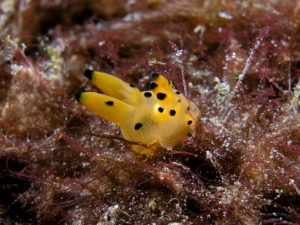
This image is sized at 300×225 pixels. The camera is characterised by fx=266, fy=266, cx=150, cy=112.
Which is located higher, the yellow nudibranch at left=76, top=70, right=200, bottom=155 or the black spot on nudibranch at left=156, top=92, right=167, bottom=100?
the black spot on nudibranch at left=156, top=92, right=167, bottom=100

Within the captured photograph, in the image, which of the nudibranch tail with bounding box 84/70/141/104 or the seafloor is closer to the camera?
the seafloor

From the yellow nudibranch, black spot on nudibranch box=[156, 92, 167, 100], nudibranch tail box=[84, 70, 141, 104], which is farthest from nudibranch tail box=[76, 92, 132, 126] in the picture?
black spot on nudibranch box=[156, 92, 167, 100]

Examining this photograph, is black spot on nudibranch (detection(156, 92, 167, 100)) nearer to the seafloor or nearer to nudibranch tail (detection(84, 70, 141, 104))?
nudibranch tail (detection(84, 70, 141, 104))

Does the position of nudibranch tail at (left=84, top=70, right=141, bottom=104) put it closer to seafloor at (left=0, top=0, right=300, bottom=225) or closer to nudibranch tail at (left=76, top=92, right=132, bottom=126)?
nudibranch tail at (left=76, top=92, right=132, bottom=126)

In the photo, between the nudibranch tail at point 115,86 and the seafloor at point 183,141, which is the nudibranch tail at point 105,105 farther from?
the seafloor at point 183,141

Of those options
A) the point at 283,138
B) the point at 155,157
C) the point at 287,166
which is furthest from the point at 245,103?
the point at 155,157
